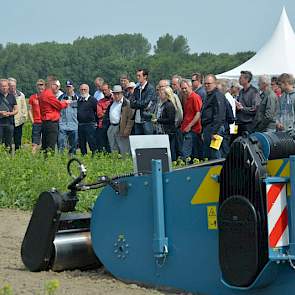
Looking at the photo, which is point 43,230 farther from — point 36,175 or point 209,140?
point 209,140

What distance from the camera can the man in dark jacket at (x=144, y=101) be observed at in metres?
14.7

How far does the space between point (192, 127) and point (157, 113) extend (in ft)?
2.53

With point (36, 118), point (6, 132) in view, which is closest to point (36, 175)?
point (6, 132)

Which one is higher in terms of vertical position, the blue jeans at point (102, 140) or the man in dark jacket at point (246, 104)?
the man in dark jacket at point (246, 104)

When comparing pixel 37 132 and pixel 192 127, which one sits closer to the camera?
pixel 192 127

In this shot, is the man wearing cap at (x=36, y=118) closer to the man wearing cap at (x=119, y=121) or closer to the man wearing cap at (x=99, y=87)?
the man wearing cap at (x=99, y=87)

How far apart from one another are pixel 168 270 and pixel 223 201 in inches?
34.7

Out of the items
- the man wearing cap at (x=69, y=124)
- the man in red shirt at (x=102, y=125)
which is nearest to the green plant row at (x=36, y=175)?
the man in red shirt at (x=102, y=125)

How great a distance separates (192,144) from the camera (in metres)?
14.0

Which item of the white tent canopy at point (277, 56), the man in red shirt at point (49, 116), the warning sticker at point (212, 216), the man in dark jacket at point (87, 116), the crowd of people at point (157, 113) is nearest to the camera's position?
the warning sticker at point (212, 216)

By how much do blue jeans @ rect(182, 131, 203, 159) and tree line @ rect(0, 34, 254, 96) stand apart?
5659 cm

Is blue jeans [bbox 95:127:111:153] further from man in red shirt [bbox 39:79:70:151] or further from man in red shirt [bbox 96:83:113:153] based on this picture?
man in red shirt [bbox 39:79:70:151]

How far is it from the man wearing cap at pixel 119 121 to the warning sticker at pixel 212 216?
987cm

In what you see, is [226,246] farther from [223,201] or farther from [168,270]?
[168,270]
